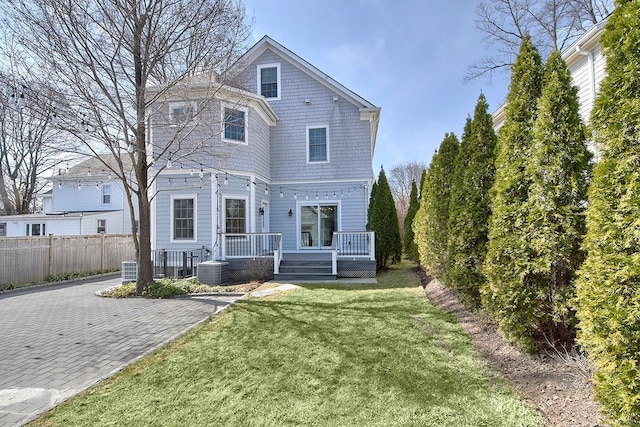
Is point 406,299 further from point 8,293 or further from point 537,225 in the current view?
point 8,293

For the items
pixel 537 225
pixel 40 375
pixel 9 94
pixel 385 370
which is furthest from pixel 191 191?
pixel 537 225

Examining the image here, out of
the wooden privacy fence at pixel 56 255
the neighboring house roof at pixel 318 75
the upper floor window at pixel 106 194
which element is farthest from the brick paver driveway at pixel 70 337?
the upper floor window at pixel 106 194

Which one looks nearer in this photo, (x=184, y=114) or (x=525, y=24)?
(x=184, y=114)

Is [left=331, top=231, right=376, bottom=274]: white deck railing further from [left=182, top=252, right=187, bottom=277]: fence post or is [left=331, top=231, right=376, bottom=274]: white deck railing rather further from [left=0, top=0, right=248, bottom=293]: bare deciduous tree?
[left=0, top=0, right=248, bottom=293]: bare deciduous tree

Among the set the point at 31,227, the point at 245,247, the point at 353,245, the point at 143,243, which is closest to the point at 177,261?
the point at 245,247

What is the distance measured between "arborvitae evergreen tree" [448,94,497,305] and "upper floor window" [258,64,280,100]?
33.7 feet

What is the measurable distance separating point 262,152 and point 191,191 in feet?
10.8

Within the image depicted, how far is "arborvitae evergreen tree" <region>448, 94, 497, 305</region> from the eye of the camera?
5.40 metres

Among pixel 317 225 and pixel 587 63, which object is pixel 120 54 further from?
pixel 587 63

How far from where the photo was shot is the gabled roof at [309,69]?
44.7 ft

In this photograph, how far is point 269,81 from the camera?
46.8 ft

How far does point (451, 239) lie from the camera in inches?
241

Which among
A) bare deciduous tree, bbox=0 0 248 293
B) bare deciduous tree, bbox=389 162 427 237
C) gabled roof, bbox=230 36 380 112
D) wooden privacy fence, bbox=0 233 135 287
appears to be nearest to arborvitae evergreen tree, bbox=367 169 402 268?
gabled roof, bbox=230 36 380 112

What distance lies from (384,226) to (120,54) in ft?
32.1
